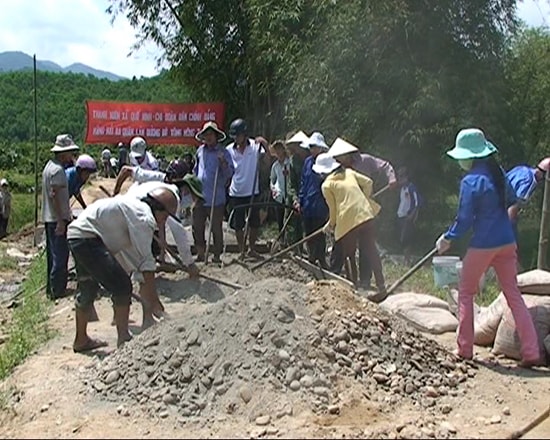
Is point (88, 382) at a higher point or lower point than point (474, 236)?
lower

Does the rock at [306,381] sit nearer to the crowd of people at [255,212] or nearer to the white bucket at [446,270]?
the crowd of people at [255,212]

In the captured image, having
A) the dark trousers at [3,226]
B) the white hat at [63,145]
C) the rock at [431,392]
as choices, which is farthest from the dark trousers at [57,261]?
the dark trousers at [3,226]

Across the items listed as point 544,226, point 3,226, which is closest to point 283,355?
point 544,226

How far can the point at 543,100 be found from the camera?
15891 millimetres

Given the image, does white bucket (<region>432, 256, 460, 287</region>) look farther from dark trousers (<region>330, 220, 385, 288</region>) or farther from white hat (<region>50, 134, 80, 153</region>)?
white hat (<region>50, 134, 80, 153</region>)

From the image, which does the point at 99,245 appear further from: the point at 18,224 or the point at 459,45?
the point at 18,224

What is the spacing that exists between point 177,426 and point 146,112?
12279 mm

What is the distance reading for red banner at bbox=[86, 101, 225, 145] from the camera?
15773 millimetres

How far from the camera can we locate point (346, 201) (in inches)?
289

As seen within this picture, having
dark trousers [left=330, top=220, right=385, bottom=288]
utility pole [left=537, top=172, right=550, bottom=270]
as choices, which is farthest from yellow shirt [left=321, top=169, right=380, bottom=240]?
utility pole [left=537, top=172, right=550, bottom=270]

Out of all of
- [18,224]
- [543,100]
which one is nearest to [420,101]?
[543,100]

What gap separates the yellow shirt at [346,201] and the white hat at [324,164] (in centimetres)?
28

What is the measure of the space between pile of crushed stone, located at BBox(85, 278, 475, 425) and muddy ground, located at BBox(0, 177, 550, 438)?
74 millimetres

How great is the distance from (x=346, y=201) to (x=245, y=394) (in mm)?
3100
